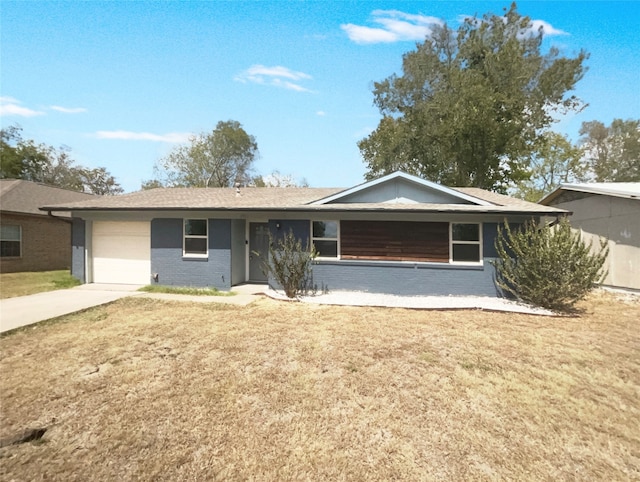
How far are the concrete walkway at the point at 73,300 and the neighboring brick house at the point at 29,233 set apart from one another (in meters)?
4.98

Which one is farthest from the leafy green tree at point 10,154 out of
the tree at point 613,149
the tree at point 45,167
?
the tree at point 613,149

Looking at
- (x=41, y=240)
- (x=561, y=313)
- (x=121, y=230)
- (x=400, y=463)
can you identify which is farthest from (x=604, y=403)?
(x=41, y=240)

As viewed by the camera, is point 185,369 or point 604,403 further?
point 185,369

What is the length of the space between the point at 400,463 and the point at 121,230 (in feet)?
40.0

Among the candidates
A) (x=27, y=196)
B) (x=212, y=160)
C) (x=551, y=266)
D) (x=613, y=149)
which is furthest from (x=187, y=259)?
(x=613, y=149)

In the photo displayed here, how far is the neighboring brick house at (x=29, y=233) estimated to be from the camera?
48.0 feet

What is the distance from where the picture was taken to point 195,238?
11203 mm

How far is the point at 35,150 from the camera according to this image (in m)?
35.4

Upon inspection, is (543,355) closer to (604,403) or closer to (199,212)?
(604,403)

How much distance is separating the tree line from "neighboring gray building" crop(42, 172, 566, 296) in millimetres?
15941

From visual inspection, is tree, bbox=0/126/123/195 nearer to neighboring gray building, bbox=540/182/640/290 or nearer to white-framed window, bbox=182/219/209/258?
white-framed window, bbox=182/219/209/258

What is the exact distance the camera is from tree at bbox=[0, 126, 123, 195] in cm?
3341

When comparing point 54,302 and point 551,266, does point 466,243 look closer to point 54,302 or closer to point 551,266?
point 551,266

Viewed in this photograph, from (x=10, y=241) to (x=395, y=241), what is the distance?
689 inches
